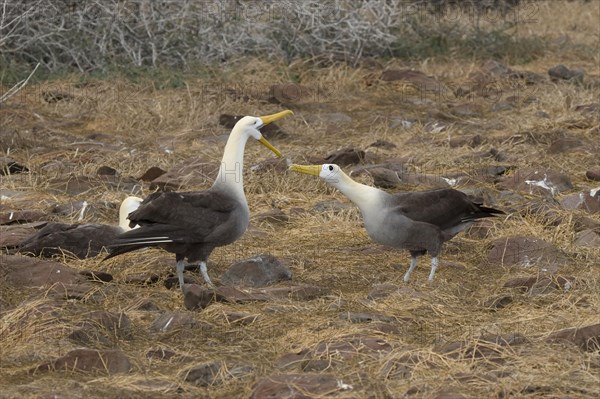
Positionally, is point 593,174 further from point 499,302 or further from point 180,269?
point 180,269

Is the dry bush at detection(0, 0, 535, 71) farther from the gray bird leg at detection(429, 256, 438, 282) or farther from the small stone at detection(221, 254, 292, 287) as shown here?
the gray bird leg at detection(429, 256, 438, 282)

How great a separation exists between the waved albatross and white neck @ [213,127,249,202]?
786mm

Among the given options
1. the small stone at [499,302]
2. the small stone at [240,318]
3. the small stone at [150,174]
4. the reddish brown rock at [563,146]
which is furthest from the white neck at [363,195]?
the reddish brown rock at [563,146]

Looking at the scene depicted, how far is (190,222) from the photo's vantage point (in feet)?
19.3

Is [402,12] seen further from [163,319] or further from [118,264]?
[163,319]

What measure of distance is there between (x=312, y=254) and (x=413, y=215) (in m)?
0.83

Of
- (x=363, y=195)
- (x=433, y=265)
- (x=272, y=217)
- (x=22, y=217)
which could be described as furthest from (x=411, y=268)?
(x=22, y=217)

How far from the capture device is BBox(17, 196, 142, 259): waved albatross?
6.48 meters

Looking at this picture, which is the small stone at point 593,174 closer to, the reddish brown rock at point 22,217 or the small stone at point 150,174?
the small stone at point 150,174

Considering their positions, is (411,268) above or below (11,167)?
above

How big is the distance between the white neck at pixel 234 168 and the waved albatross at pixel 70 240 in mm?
786

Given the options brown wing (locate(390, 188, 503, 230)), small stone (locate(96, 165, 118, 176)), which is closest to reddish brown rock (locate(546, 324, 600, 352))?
brown wing (locate(390, 188, 503, 230))

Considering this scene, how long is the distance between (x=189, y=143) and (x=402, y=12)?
16.3ft

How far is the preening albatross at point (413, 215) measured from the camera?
608 cm
